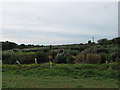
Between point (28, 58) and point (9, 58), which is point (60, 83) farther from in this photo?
point (9, 58)

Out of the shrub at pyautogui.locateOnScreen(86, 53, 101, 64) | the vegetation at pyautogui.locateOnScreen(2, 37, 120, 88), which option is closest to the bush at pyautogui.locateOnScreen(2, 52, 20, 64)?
the vegetation at pyautogui.locateOnScreen(2, 37, 120, 88)

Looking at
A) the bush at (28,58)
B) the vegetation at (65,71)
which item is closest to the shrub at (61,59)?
the vegetation at (65,71)

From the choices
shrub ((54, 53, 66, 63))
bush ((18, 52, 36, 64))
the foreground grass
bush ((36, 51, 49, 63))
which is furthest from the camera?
shrub ((54, 53, 66, 63))

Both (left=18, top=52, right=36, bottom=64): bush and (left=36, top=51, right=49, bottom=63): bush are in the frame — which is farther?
(left=36, top=51, right=49, bottom=63): bush

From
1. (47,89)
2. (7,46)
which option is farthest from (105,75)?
(7,46)

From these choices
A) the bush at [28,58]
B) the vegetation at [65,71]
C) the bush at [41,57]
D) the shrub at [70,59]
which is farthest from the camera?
the bush at [41,57]

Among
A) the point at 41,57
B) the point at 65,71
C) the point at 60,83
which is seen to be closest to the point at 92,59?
the point at 65,71

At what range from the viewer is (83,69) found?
49.8 ft

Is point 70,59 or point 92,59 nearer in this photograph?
point 92,59

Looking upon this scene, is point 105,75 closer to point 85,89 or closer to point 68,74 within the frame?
point 68,74

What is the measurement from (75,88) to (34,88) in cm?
173

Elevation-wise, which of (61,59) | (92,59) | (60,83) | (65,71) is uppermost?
(92,59)

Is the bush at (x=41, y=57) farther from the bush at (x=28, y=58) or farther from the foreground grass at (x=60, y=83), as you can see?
the foreground grass at (x=60, y=83)

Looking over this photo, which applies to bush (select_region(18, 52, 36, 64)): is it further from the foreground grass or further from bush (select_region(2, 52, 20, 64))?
→ the foreground grass
